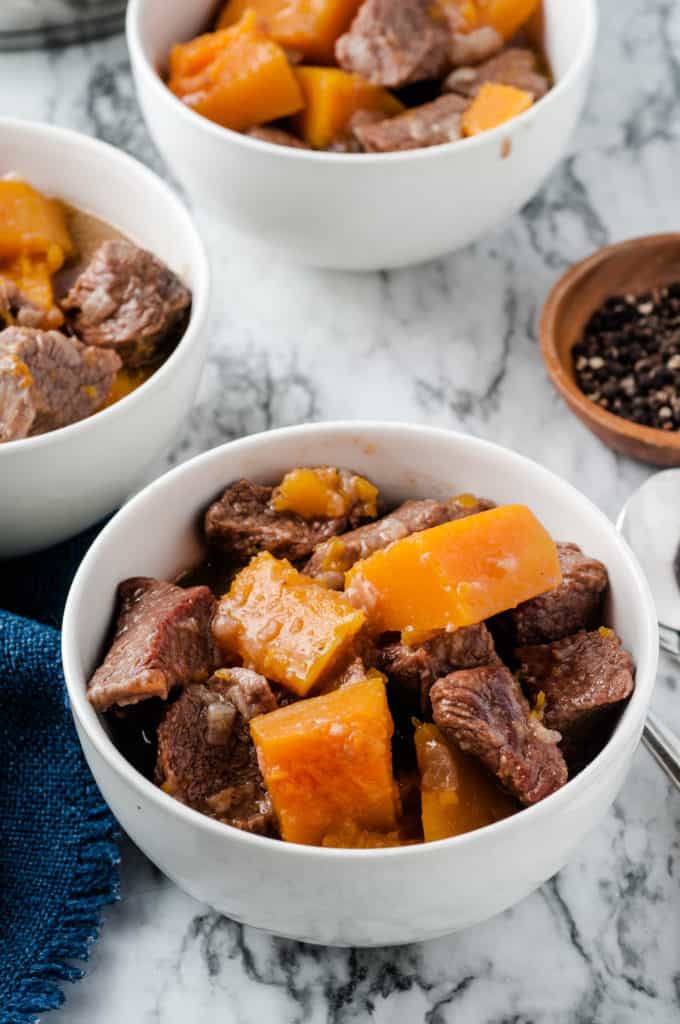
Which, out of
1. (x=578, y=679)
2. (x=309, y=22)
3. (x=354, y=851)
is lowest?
(x=578, y=679)

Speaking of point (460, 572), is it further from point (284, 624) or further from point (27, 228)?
point (27, 228)

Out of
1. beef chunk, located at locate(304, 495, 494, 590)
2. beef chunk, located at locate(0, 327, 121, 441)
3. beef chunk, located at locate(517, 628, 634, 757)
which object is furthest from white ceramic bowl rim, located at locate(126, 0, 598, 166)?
beef chunk, located at locate(517, 628, 634, 757)

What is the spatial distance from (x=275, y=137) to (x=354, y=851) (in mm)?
1621

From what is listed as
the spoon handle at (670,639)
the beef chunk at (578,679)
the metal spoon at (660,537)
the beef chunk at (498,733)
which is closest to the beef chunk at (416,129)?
the metal spoon at (660,537)

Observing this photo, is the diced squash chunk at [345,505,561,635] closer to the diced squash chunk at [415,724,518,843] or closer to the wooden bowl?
the diced squash chunk at [415,724,518,843]

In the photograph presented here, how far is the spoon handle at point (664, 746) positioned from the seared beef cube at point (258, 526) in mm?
531

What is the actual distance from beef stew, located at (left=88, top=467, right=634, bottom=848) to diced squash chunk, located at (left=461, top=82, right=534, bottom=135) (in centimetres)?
101

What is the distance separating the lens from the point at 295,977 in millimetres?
1841

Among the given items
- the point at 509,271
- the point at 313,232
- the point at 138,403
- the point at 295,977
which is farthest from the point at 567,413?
the point at 295,977

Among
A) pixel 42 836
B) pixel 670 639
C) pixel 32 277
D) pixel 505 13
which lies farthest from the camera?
pixel 505 13

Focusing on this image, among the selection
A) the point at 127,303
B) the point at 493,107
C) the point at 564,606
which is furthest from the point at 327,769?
the point at 493,107

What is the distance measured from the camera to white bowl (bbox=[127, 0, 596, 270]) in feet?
8.12

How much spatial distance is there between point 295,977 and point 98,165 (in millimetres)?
→ 1554

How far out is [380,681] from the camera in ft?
5.51
